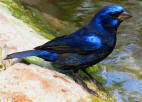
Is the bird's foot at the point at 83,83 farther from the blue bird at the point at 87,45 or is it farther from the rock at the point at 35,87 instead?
the rock at the point at 35,87

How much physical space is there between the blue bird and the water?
882 millimetres

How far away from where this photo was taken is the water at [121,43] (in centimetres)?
587

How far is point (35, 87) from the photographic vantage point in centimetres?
446

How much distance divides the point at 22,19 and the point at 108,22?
1981 mm

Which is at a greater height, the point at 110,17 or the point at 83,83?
the point at 110,17

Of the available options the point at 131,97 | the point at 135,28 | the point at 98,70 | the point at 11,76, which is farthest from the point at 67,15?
the point at 11,76

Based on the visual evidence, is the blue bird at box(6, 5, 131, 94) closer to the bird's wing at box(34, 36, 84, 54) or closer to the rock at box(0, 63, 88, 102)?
the bird's wing at box(34, 36, 84, 54)

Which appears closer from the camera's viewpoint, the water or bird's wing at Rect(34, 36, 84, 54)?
bird's wing at Rect(34, 36, 84, 54)

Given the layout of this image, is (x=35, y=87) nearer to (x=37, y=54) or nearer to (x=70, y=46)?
(x=37, y=54)

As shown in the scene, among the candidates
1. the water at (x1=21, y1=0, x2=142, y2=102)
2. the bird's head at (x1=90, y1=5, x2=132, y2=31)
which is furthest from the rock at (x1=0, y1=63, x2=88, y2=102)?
the water at (x1=21, y1=0, x2=142, y2=102)

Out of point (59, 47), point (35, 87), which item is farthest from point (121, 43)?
point (35, 87)

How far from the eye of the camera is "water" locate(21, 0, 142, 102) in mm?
5874

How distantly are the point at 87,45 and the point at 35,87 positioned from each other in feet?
3.40

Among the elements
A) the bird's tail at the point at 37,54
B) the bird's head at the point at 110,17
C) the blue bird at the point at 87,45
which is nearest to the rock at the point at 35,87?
the bird's tail at the point at 37,54
